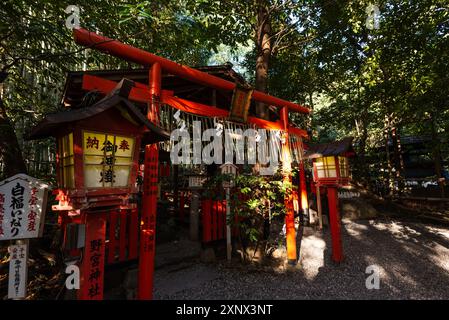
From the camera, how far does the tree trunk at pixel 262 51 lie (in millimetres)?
7336

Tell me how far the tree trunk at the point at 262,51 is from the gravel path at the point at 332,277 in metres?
4.44

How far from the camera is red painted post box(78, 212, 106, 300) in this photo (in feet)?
8.55

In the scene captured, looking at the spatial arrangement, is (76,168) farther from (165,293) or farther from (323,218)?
(323,218)

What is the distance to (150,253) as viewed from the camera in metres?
3.71

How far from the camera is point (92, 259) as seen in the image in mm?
2668

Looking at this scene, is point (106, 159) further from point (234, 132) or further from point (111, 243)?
point (234, 132)

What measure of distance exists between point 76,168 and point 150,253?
78.4 inches

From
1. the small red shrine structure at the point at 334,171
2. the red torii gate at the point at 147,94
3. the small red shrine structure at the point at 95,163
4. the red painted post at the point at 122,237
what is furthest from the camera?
the small red shrine structure at the point at 334,171

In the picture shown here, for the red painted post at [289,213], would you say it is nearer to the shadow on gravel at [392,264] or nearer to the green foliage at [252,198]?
the green foliage at [252,198]

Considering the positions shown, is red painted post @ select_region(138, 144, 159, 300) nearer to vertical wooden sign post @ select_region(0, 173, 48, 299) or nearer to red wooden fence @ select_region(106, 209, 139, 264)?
vertical wooden sign post @ select_region(0, 173, 48, 299)

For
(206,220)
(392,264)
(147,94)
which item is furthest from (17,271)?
(392,264)

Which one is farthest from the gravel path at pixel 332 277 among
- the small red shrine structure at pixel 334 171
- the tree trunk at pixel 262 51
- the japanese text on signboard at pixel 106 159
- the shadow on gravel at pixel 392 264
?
the tree trunk at pixel 262 51

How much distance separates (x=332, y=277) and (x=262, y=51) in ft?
22.1
